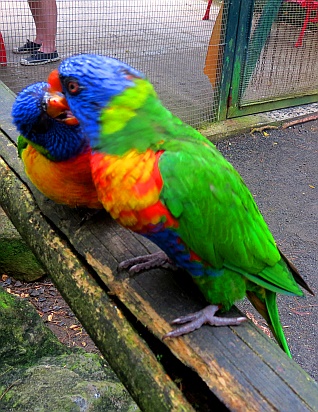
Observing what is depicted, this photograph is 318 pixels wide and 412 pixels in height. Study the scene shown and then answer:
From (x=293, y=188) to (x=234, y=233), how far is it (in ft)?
7.66

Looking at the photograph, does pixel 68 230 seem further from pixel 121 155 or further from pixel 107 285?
pixel 121 155

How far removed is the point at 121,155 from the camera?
0.98m

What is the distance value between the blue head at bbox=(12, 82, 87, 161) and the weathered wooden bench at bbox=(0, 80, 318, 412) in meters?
0.29

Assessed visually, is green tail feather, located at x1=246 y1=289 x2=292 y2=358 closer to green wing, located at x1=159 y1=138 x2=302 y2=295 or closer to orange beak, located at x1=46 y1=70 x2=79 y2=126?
green wing, located at x1=159 y1=138 x2=302 y2=295

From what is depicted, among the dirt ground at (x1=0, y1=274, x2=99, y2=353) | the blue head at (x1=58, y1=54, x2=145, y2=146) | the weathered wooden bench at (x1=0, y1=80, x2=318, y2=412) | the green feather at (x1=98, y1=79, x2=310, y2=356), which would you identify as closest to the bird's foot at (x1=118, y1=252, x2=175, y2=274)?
the weathered wooden bench at (x1=0, y1=80, x2=318, y2=412)

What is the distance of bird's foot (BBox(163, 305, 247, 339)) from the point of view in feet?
3.46

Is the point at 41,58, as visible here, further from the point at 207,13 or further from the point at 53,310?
the point at 53,310

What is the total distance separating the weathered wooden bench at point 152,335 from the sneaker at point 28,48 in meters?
2.49

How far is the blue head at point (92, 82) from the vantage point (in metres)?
0.95

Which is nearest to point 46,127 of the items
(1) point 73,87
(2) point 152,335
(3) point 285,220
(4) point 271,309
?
(1) point 73,87

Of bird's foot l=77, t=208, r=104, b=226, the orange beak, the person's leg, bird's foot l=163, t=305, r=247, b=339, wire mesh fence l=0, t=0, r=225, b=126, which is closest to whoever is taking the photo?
bird's foot l=163, t=305, r=247, b=339

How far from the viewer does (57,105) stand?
3.98 ft

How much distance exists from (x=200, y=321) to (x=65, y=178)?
1.90 feet

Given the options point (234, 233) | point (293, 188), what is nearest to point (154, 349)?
point (234, 233)
